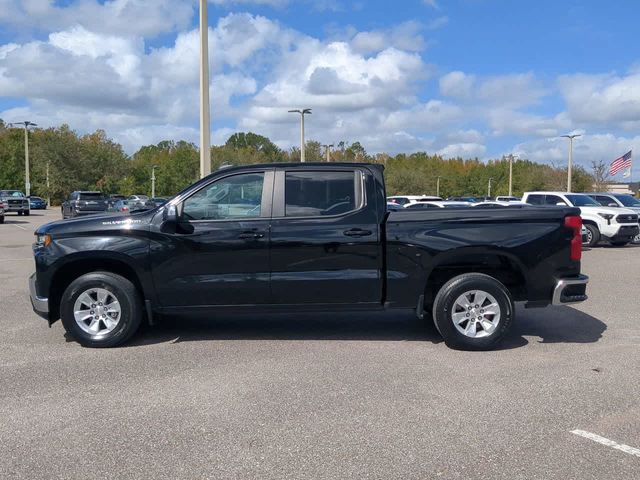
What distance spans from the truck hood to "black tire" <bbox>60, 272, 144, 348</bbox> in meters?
0.49

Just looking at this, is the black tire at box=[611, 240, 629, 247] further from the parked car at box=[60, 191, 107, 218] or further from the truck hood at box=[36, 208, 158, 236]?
the parked car at box=[60, 191, 107, 218]

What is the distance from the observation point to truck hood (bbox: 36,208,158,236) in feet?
20.4

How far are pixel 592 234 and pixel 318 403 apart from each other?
634 inches

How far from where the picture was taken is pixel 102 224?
6230 mm

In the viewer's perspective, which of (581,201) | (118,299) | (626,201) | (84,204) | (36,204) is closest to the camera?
(118,299)

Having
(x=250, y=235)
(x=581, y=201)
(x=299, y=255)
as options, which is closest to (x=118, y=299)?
(x=250, y=235)

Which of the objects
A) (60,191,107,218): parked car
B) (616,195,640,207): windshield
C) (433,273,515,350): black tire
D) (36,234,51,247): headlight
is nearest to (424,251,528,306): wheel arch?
(433,273,515,350): black tire

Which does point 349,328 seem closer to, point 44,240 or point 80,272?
point 80,272

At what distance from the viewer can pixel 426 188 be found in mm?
95375

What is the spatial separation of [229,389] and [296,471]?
1.59 meters

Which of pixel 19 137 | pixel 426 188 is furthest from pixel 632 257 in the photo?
pixel 19 137

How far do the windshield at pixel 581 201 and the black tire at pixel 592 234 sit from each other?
106cm

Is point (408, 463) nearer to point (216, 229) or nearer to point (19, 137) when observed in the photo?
point (216, 229)

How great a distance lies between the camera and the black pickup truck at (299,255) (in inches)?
243
